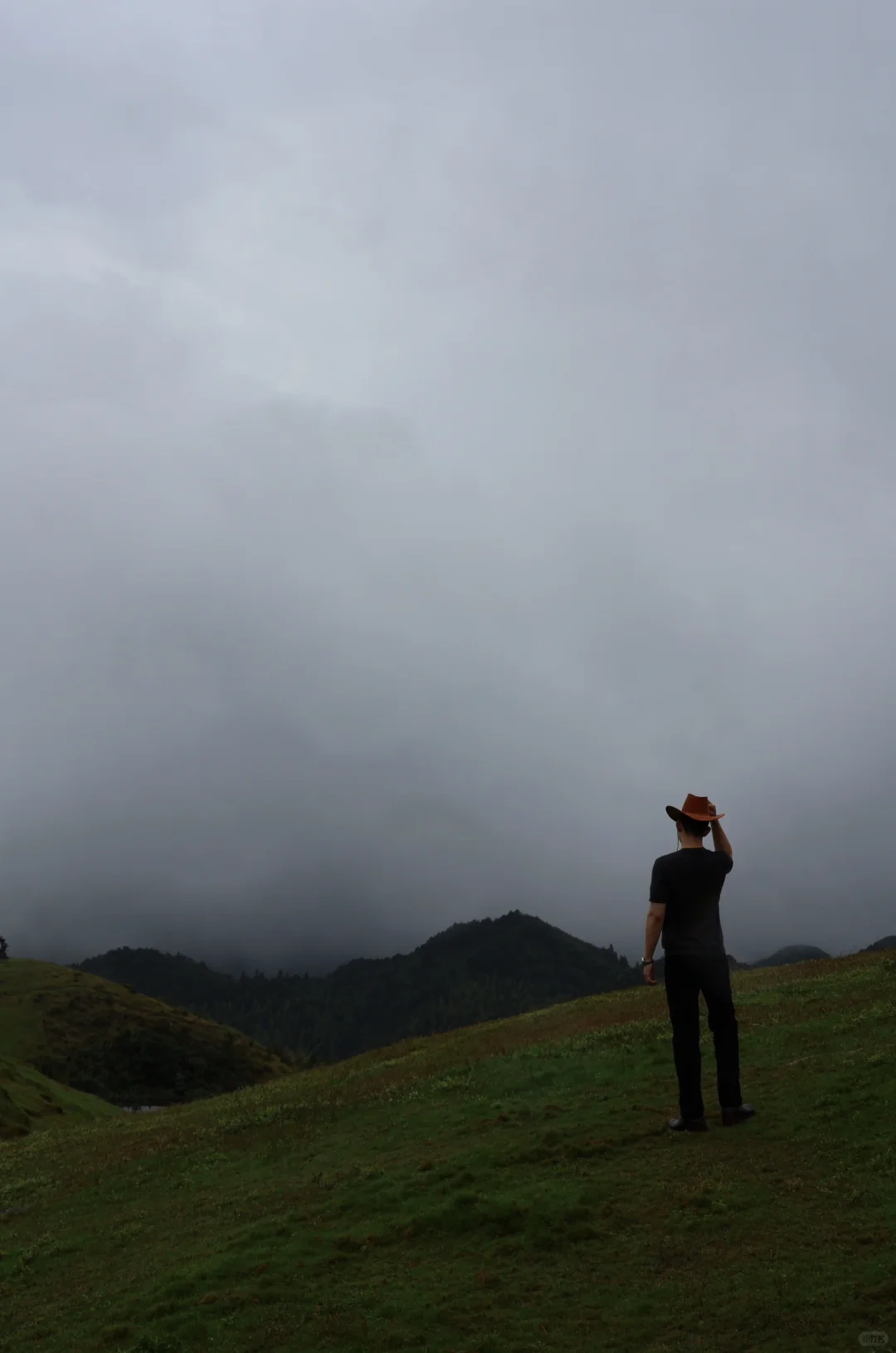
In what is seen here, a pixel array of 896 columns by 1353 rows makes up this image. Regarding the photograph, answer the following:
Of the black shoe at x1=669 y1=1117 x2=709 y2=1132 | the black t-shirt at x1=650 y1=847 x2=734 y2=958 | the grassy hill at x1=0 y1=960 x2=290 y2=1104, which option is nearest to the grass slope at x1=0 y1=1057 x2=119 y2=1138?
Result: the black shoe at x1=669 y1=1117 x2=709 y2=1132

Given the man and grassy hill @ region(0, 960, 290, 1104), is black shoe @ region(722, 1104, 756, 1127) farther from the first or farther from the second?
grassy hill @ region(0, 960, 290, 1104)

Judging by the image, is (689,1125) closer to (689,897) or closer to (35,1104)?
(689,897)

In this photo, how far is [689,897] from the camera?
16.3 m

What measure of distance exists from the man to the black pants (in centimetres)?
1

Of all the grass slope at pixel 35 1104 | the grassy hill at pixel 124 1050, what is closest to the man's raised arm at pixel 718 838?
the grass slope at pixel 35 1104

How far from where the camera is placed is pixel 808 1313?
10.5 metres

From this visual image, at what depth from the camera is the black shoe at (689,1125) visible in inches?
667

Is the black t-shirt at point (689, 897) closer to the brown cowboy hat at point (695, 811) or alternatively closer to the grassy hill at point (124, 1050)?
the brown cowboy hat at point (695, 811)

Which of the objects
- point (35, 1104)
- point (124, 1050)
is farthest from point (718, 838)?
point (124, 1050)

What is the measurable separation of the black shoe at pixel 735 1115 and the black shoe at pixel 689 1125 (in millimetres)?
303

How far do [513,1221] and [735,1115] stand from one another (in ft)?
13.6

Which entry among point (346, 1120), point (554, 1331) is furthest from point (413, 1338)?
point (346, 1120)

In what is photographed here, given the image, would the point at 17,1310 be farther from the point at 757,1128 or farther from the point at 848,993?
the point at 848,993

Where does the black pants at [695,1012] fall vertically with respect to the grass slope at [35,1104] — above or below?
above
